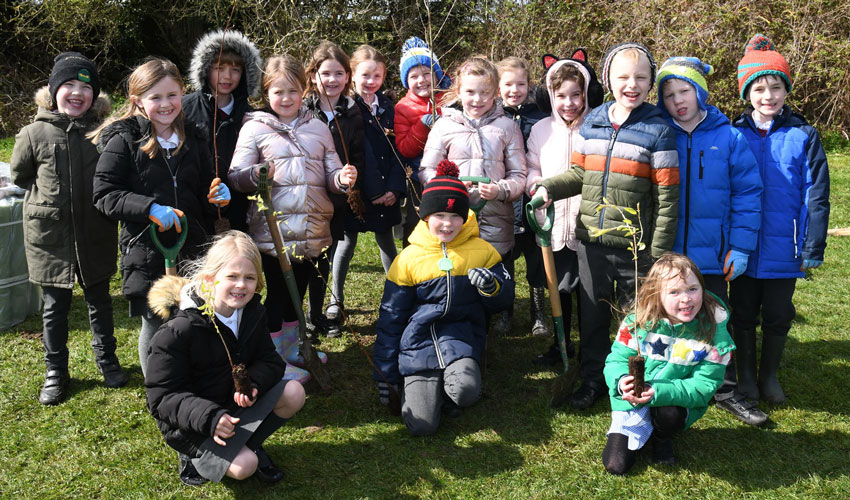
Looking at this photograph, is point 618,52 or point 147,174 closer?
point 147,174

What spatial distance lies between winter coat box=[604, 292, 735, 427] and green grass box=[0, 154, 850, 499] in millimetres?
352

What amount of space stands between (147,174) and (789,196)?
3440mm

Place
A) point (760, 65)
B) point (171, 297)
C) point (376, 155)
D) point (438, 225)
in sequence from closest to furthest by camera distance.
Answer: point (171, 297), point (760, 65), point (438, 225), point (376, 155)

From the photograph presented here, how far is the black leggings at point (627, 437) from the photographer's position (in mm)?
3324

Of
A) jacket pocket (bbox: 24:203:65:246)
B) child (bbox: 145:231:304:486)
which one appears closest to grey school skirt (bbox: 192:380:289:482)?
child (bbox: 145:231:304:486)

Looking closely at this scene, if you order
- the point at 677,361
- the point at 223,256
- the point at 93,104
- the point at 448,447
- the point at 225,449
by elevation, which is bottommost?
the point at 448,447

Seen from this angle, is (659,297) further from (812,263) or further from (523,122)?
(523,122)

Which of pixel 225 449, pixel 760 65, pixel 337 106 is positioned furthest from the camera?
pixel 337 106

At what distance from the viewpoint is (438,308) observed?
388cm

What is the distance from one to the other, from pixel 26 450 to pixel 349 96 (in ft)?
9.23

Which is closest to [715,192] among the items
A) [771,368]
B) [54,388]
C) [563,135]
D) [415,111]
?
[563,135]

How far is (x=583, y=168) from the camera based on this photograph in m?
3.99

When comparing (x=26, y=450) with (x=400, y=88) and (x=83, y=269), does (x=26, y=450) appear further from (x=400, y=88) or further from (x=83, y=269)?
(x=400, y=88)

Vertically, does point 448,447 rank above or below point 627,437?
below
